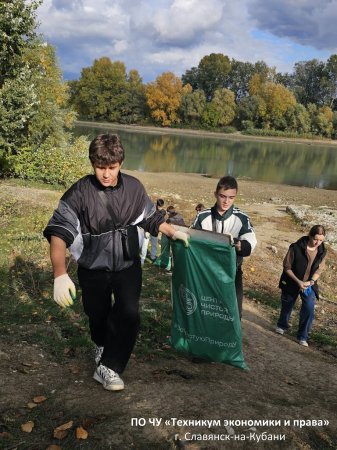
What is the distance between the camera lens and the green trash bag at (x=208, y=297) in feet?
14.4

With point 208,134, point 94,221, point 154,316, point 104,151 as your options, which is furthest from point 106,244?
point 208,134

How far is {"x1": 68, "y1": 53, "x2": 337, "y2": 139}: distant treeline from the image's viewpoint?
92.2 m

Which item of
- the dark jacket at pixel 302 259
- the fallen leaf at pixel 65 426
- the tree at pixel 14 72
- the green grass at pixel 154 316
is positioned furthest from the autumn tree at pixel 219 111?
the fallen leaf at pixel 65 426

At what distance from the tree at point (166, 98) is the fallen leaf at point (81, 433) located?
316 feet

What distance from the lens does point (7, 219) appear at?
38.5 ft

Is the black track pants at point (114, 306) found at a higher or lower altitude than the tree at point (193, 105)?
lower

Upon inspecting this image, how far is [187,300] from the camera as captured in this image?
4.57m

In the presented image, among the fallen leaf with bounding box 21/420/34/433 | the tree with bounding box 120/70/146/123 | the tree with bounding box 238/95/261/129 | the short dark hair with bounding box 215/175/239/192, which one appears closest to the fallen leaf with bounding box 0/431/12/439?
the fallen leaf with bounding box 21/420/34/433

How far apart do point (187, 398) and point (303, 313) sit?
11.9 feet

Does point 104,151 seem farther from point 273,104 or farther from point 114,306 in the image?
point 273,104

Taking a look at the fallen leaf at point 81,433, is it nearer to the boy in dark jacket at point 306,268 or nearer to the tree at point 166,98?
the boy in dark jacket at point 306,268

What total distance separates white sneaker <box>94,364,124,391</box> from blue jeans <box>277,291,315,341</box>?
3.86 meters

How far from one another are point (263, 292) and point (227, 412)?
6.52m

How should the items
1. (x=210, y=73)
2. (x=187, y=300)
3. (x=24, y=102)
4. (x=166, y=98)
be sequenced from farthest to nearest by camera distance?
(x=210, y=73) < (x=166, y=98) < (x=24, y=102) < (x=187, y=300)
